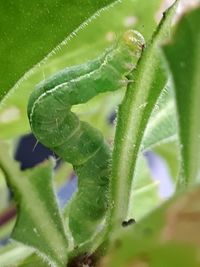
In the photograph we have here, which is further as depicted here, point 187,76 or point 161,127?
point 161,127

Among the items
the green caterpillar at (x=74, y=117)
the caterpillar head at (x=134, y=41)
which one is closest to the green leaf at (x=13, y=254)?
the green caterpillar at (x=74, y=117)

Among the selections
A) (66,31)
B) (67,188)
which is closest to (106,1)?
(66,31)

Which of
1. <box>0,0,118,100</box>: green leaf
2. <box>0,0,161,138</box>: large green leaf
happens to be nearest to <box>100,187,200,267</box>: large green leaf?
<box>0,0,118,100</box>: green leaf

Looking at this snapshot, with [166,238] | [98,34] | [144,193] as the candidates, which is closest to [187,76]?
[166,238]

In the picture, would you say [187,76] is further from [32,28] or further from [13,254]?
[13,254]

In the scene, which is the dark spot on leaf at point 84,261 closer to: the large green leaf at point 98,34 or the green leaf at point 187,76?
the green leaf at point 187,76

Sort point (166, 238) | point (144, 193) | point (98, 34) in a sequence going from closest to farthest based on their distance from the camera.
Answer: point (166, 238)
point (98, 34)
point (144, 193)

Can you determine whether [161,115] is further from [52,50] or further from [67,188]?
[67,188]

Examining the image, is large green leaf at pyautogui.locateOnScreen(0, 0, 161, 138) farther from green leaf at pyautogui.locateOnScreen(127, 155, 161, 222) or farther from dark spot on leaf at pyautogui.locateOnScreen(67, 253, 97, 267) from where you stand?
dark spot on leaf at pyautogui.locateOnScreen(67, 253, 97, 267)
